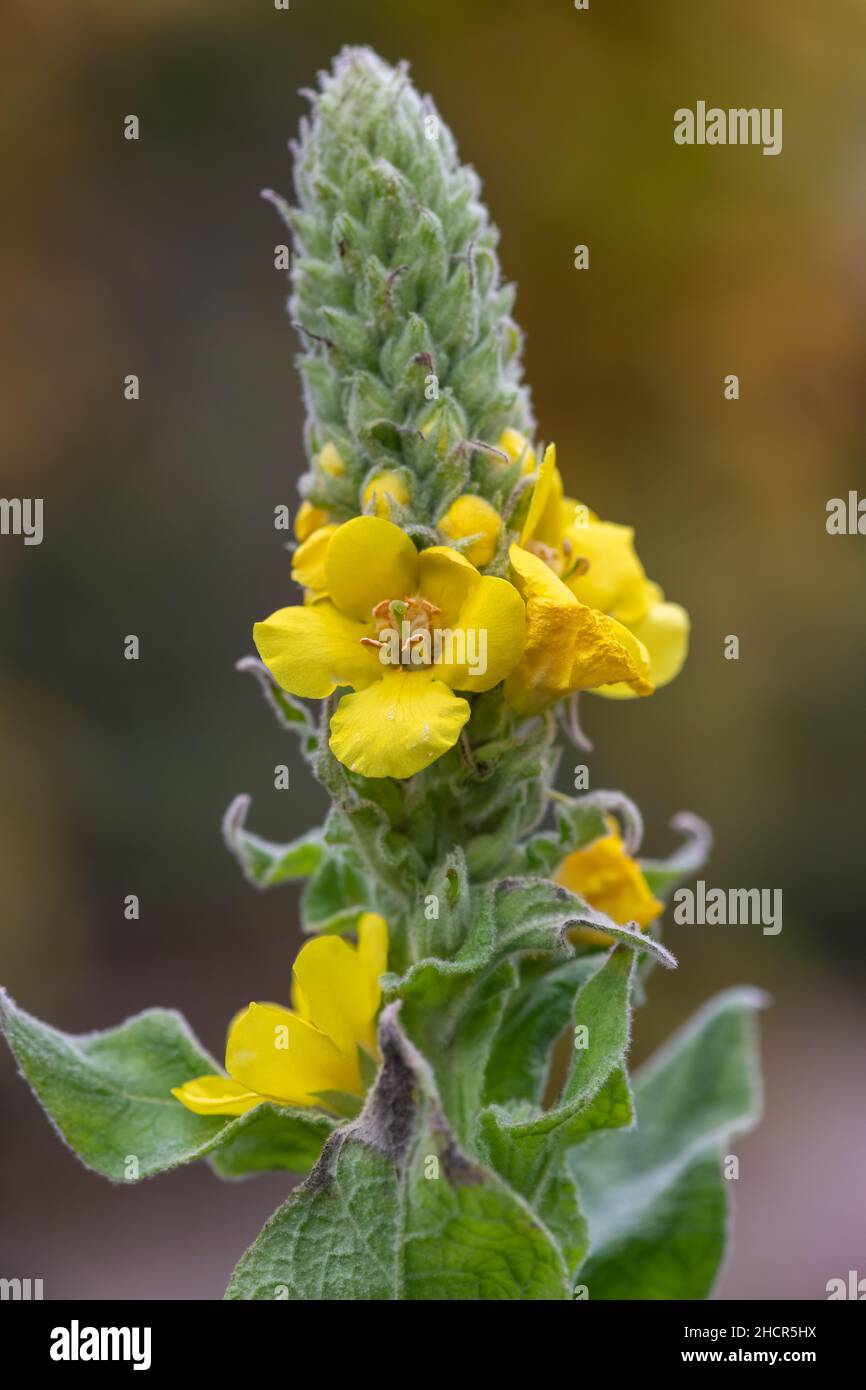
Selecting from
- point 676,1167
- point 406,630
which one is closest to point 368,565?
point 406,630

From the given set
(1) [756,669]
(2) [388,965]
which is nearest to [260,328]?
(1) [756,669]

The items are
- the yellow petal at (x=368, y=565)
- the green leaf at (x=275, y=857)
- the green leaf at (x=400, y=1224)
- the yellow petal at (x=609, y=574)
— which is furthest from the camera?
the green leaf at (x=275, y=857)

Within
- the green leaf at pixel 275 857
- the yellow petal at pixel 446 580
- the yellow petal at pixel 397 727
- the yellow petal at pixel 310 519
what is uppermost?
the yellow petal at pixel 310 519

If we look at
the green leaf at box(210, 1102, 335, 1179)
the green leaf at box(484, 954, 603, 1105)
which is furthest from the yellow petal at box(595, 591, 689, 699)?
the green leaf at box(210, 1102, 335, 1179)

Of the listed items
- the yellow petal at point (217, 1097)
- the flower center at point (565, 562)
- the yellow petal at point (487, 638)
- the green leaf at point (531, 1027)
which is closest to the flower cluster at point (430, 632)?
the yellow petal at point (487, 638)

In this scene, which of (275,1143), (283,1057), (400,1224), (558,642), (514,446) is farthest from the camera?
(275,1143)

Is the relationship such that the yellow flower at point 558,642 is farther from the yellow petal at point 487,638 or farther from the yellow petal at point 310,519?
the yellow petal at point 310,519

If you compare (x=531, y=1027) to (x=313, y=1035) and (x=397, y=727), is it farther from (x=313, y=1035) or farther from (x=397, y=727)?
(x=397, y=727)
